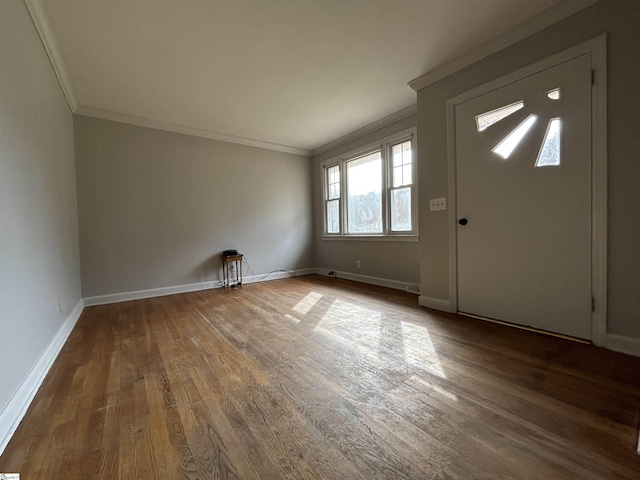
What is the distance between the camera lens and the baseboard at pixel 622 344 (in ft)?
5.83

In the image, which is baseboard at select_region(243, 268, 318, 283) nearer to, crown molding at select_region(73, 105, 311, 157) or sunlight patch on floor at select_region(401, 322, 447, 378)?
crown molding at select_region(73, 105, 311, 157)

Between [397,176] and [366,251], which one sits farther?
[366,251]

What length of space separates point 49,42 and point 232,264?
10.8ft

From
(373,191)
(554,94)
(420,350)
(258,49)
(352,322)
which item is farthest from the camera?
(373,191)

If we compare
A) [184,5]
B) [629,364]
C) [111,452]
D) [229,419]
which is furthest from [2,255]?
[629,364]

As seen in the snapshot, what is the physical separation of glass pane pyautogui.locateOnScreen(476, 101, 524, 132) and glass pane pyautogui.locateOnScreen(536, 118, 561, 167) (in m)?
0.32

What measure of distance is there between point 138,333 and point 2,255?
4.66 feet

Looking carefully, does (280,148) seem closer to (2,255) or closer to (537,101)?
(537,101)

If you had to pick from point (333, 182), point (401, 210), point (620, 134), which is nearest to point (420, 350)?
point (620, 134)

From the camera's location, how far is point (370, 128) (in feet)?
14.0

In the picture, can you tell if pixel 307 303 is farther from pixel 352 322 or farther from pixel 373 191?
pixel 373 191

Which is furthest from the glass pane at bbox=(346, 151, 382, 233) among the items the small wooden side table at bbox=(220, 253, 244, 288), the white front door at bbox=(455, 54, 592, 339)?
the small wooden side table at bbox=(220, 253, 244, 288)

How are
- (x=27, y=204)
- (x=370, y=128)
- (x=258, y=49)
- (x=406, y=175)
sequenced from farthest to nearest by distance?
1. (x=370, y=128)
2. (x=406, y=175)
3. (x=258, y=49)
4. (x=27, y=204)

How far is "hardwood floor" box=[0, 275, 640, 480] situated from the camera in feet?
3.31
